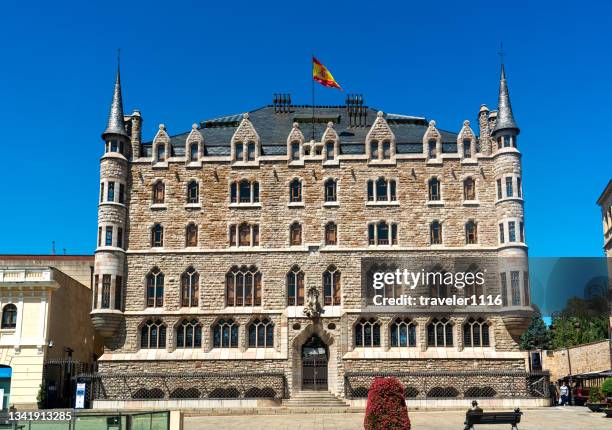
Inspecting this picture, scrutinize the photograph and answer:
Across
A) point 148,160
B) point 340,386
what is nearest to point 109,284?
point 148,160

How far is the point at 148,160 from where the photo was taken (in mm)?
48781

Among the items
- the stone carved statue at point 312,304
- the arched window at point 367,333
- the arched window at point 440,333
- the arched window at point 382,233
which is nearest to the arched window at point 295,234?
the stone carved statue at point 312,304

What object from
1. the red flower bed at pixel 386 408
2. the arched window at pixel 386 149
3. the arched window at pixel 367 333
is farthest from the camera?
the arched window at pixel 386 149

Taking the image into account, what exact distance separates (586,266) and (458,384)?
40.8 feet

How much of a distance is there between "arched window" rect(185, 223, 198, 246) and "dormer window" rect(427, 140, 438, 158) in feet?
50.9

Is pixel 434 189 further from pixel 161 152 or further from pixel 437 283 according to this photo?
pixel 161 152

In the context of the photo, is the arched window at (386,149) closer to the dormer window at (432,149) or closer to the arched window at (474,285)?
the dormer window at (432,149)

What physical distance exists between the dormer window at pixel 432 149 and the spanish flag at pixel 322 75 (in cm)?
752

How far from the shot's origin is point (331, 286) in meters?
46.9

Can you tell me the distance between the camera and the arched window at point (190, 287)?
47.0 meters

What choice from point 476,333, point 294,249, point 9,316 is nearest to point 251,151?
point 294,249

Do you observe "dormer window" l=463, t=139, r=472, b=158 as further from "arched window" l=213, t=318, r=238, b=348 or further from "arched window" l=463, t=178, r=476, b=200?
"arched window" l=213, t=318, r=238, b=348

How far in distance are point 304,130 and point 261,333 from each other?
14414 millimetres

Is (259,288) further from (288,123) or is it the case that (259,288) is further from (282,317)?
(288,123)
